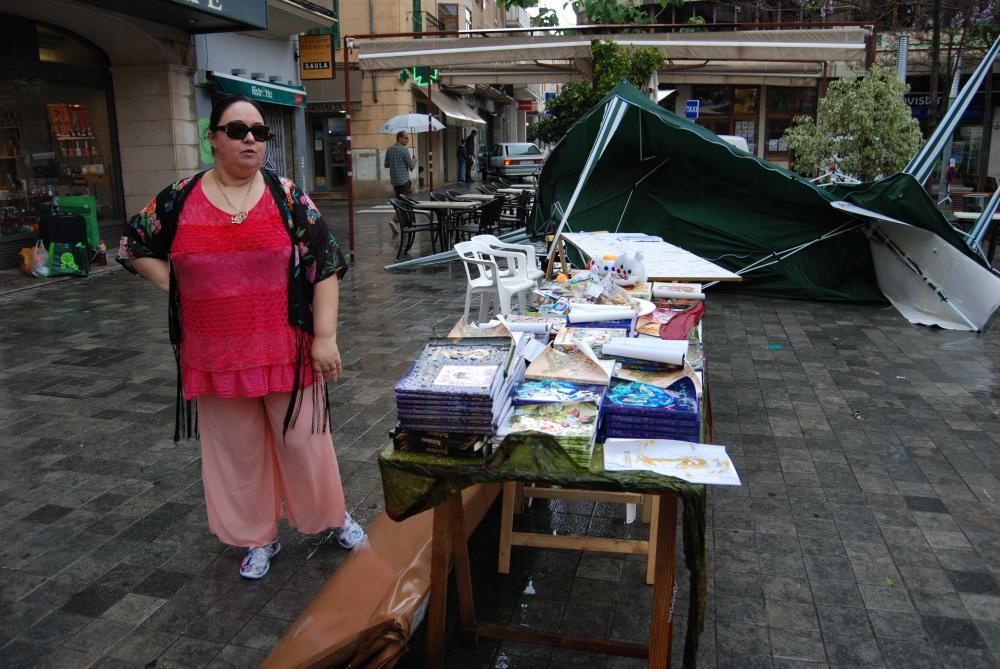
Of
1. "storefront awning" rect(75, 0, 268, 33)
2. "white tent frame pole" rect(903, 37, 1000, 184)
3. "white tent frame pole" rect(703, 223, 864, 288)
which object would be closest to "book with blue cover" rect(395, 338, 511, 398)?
"white tent frame pole" rect(703, 223, 864, 288)

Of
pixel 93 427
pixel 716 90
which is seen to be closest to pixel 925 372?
pixel 93 427

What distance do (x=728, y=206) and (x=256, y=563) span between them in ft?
23.4

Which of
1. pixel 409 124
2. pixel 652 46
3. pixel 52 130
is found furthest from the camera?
pixel 409 124

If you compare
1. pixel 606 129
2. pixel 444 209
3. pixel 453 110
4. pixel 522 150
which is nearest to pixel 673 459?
pixel 606 129

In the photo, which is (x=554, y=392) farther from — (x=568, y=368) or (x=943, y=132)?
(x=943, y=132)

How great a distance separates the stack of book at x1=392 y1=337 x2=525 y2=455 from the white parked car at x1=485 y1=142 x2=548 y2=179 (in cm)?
2435

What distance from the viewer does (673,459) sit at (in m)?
2.24

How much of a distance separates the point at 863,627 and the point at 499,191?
40.0ft

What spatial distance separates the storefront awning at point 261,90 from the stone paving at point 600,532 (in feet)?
25.2

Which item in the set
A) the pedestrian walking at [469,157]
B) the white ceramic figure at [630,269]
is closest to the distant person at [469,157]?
the pedestrian walking at [469,157]

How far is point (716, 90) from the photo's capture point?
97.1ft

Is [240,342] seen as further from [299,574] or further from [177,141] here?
[177,141]

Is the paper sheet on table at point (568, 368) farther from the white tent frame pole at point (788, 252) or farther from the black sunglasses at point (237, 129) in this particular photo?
the white tent frame pole at point (788, 252)

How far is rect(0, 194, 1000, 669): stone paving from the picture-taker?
2.75 metres
